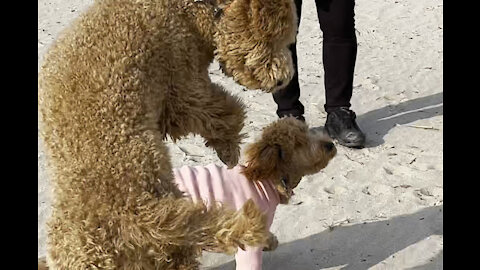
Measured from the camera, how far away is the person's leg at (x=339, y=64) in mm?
3949

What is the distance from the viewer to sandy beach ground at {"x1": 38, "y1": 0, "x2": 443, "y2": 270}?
3268 mm

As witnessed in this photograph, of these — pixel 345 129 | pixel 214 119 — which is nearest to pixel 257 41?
pixel 214 119

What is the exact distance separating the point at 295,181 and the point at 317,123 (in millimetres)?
1688

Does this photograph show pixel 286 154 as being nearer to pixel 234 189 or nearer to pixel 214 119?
pixel 234 189

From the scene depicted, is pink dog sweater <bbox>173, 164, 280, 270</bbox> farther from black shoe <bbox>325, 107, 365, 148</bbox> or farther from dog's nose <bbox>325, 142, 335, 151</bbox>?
black shoe <bbox>325, 107, 365, 148</bbox>

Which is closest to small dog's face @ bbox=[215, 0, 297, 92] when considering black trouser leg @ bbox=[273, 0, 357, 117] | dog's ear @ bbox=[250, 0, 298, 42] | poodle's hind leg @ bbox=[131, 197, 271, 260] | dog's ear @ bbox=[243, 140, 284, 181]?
dog's ear @ bbox=[250, 0, 298, 42]

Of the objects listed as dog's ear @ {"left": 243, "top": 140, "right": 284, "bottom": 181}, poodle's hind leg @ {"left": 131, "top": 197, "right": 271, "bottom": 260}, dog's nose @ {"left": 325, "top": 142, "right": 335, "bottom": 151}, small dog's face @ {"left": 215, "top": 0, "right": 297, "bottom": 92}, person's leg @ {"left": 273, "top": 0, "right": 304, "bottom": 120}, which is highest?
small dog's face @ {"left": 215, "top": 0, "right": 297, "bottom": 92}

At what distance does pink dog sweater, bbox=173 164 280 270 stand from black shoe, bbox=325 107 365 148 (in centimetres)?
144

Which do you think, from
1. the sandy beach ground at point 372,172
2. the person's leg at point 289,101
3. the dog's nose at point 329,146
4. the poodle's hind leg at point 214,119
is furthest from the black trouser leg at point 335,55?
the poodle's hind leg at point 214,119

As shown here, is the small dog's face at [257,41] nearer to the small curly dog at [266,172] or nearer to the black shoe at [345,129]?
A: the small curly dog at [266,172]

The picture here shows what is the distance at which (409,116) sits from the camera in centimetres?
473

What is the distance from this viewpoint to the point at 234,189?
8.90 ft
